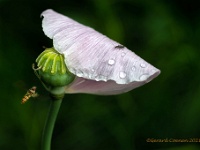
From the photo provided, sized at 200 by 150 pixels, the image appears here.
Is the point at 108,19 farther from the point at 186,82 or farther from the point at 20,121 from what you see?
the point at 20,121

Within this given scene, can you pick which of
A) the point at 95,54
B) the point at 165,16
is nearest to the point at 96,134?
the point at 165,16

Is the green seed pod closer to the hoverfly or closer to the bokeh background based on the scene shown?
the hoverfly

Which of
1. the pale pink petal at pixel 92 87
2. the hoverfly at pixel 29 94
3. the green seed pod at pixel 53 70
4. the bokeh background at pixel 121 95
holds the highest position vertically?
the green seed pod at pixel 53 70

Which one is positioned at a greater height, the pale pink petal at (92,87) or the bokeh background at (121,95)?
the pale pink petal at (92,87)

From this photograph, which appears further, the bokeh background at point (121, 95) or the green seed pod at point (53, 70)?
the bokeh background at point (121, 95)

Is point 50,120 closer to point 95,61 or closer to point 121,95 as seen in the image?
point 95,61

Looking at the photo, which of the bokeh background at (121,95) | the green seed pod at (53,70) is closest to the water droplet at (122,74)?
the green seed pod at (53,70)

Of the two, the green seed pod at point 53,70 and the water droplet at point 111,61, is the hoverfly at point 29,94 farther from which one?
the water droplet at point 111,61

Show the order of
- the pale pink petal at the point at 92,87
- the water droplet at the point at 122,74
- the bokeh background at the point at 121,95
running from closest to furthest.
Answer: the water droplet at the point at 122,74 → the pale pink petal at the point at 92,87 → the bokeh background at the point at 121,95
